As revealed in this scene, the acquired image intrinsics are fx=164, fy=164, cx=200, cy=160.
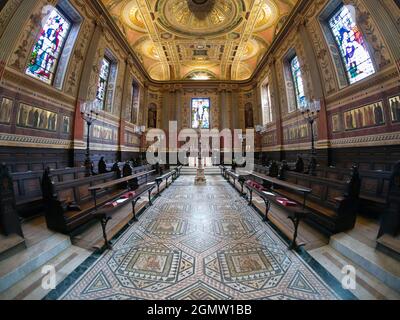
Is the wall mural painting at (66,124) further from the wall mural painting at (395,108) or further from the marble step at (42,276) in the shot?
the wall mural painting at (395,108)

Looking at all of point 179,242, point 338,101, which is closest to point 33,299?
point 179,242

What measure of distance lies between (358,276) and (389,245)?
0.63 metres

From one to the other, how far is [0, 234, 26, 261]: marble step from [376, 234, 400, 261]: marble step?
4869 millimetres

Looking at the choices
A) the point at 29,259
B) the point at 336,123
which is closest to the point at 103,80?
the point at 29,259

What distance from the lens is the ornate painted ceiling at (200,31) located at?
1015 cm

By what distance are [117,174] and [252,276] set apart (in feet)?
17.6

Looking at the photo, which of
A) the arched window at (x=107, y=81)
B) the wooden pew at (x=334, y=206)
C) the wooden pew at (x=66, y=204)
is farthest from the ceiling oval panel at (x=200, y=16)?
the wooden pew at (x=334, y=206)

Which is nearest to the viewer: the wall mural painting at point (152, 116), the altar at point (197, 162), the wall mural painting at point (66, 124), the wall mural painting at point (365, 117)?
the wall mural painting at point (365, 117)

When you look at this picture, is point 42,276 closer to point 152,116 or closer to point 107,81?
point 107,81

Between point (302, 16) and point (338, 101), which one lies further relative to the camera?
point (302, 16)

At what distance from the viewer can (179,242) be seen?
9.52ft

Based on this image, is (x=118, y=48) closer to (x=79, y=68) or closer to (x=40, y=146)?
(x=79, y=68)

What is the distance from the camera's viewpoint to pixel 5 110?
506 centimetres

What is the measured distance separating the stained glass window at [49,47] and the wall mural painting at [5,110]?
1.62 m
